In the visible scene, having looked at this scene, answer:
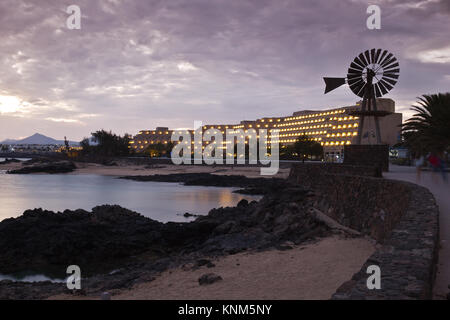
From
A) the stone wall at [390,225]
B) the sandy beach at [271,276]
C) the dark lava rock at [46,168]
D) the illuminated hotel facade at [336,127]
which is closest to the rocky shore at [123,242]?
the sandy beach at [271,276]

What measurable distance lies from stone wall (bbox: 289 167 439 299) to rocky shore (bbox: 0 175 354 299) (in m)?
1.72

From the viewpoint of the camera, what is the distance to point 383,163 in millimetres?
29578

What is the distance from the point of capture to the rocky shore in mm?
13831

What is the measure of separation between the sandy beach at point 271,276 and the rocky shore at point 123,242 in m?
1.13

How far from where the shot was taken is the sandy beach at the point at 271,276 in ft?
31.1

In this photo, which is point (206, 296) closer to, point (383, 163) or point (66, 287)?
point (66, 287)

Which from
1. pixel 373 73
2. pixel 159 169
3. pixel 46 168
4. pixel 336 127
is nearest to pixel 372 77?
pixel 373 73

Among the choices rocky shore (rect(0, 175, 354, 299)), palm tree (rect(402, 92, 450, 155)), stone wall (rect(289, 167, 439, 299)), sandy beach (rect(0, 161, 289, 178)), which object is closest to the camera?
stone wall (rect(289, 167, 439, 299))

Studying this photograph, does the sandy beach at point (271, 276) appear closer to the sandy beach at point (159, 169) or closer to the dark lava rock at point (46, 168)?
the sandy beach at point (159, 169)

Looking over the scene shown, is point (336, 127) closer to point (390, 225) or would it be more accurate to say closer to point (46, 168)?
point (46, 168)

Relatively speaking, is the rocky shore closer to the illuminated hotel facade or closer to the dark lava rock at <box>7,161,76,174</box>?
the dark lava rock at <box>7,161,76,174</box>

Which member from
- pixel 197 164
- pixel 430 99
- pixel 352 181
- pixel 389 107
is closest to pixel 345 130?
pixel 389 107

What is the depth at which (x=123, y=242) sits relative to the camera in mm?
19078

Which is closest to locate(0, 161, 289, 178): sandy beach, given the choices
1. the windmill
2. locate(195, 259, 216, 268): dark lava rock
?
the windmill
